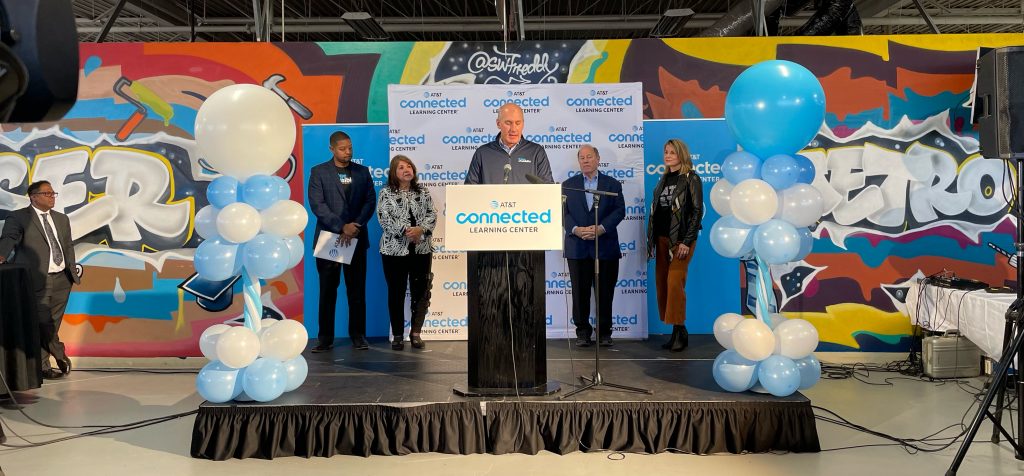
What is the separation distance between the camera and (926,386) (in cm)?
575

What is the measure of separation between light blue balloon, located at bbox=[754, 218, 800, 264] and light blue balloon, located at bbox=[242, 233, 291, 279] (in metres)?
2.76

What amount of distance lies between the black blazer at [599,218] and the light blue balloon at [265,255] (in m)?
2.49

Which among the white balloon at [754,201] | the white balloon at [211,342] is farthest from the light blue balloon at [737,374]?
the white balloon at [211,342]

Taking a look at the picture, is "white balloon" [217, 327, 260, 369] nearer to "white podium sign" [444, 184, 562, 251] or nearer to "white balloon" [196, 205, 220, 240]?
"white balloon" [196, 205, 220, 240]

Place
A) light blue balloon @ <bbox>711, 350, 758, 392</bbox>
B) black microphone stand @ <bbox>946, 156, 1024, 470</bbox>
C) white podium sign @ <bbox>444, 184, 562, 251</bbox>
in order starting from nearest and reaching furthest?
1. black microphone stand @ <bbox>946, 156, 1024, 470</bbox>
2. white podium sign @ <bbox>444, 184, 562, 251</bbox>
3. light blue balloon @ <bbox>711, 350, 758, 392</bbox>

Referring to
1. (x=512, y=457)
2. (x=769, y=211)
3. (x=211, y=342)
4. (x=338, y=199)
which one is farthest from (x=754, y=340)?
(x=338, y=199)

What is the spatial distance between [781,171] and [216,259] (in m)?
3.27

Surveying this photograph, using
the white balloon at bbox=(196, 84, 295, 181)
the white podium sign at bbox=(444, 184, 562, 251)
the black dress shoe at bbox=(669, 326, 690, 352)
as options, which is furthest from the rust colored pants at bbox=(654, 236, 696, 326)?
the white balloon at bbox=(196, 84, 295, 181)

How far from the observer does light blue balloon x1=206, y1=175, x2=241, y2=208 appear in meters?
4.32

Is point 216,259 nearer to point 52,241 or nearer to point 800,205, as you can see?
point 52,241

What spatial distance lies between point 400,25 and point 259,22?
233 inches

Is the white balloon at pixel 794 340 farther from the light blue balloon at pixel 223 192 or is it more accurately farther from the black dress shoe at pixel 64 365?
the black dress shoe at pixel 64 365

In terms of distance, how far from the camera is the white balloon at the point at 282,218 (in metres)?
4.36

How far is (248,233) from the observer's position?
167 inches
